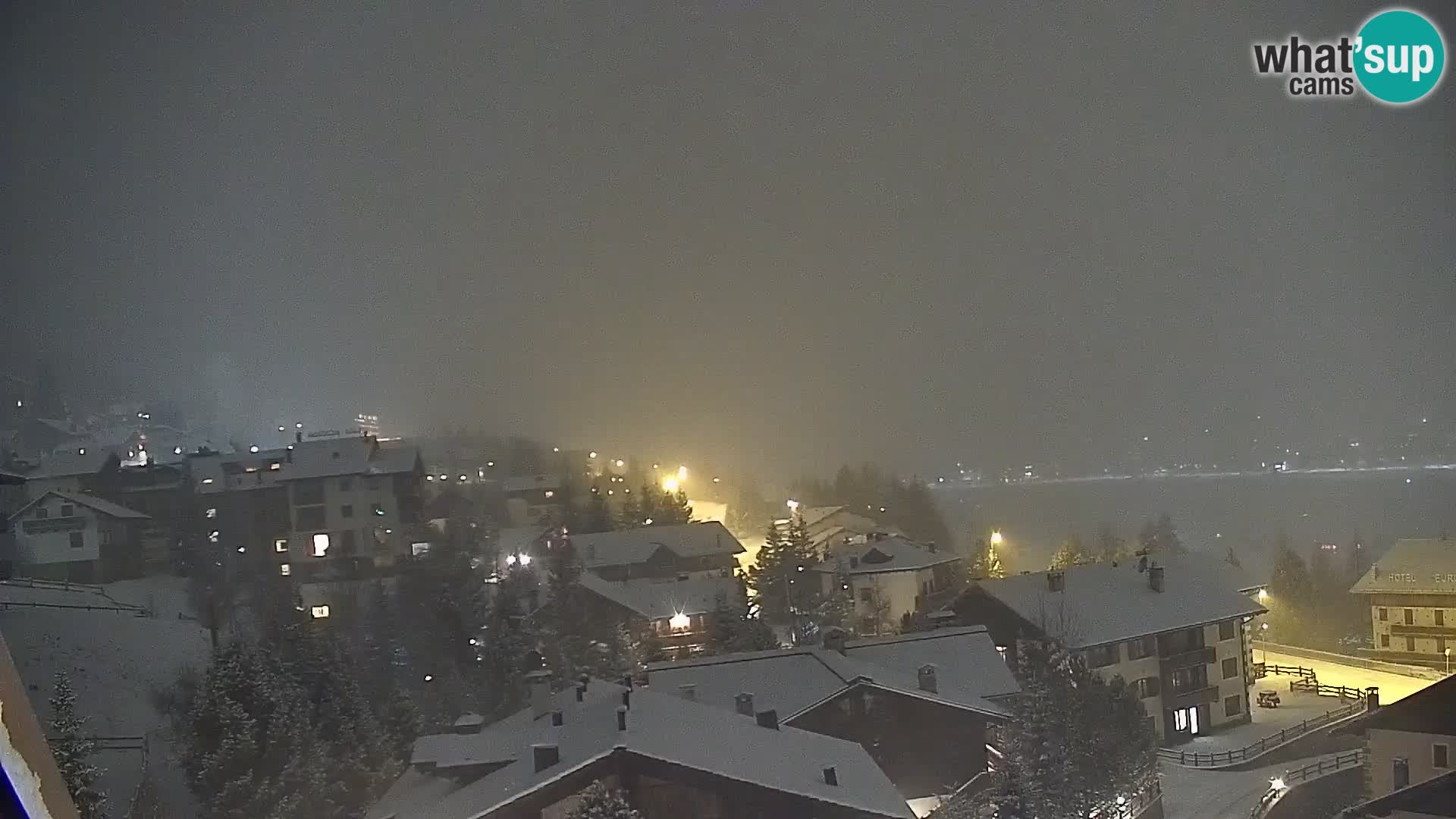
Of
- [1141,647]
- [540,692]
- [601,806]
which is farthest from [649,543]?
[1141,647]

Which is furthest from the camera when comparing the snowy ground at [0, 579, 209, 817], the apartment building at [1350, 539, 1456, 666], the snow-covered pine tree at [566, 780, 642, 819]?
the snowy ground at [0, 579, 209, 817]

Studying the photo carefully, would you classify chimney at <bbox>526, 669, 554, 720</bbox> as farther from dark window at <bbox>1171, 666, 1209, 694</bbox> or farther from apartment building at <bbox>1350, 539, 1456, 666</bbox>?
apartment building at <bbox>1350, 539, 1456, 666</bbox>

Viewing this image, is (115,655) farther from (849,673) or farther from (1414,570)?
(1414,570)

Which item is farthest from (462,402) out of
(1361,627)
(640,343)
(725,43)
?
(1361,627)

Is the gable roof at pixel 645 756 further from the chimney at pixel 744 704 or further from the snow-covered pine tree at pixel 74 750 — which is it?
the snow-covered pine tree at pixel 74 750

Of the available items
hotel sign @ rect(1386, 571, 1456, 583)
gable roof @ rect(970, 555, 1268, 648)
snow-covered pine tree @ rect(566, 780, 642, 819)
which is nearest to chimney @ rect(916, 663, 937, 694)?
gable roof @ rect(970, 555, 1268, 648)
